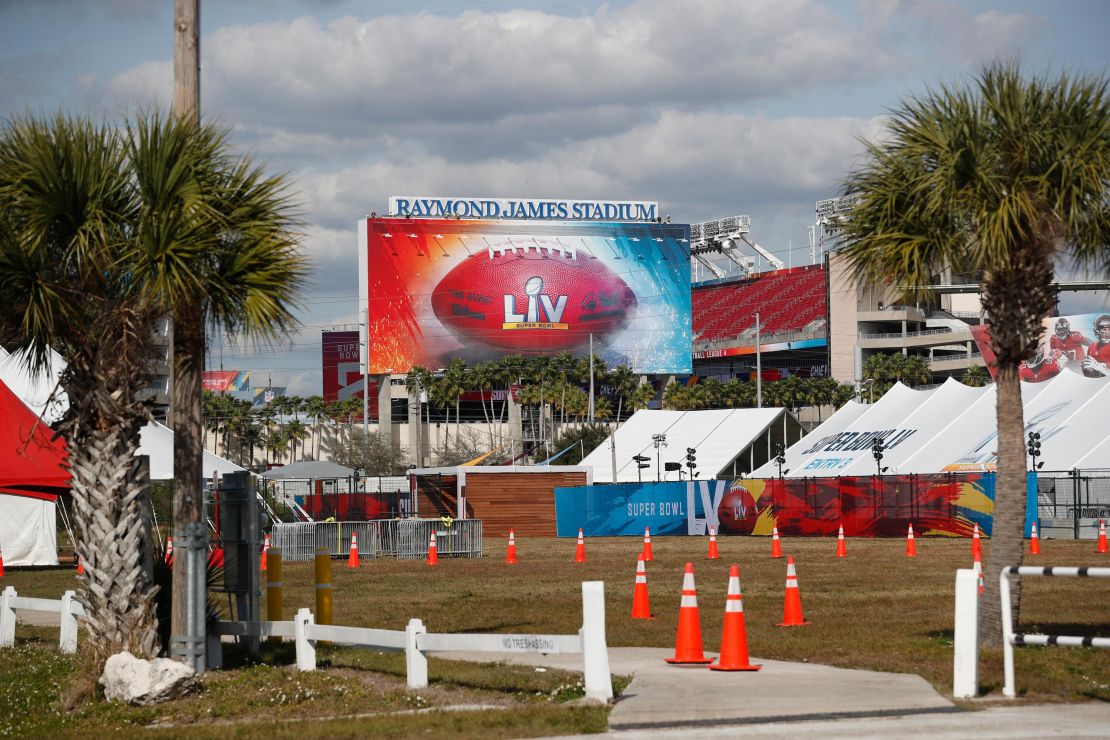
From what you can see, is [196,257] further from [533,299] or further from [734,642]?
[533,299]

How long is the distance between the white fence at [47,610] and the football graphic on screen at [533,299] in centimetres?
10963

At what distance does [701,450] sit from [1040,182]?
54596 mm

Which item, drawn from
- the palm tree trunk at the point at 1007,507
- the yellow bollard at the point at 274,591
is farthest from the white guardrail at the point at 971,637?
the yellow bollard at the point at 274,591

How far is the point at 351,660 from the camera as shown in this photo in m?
14.9

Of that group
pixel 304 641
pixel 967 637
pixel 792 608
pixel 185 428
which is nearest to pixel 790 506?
pixel 792 608

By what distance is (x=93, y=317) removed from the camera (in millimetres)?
13172

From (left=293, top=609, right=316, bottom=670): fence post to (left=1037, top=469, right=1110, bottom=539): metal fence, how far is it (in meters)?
32.0

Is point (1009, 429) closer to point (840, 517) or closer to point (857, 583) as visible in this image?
point (857, 583)

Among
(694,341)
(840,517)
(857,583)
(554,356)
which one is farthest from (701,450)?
(694,341)

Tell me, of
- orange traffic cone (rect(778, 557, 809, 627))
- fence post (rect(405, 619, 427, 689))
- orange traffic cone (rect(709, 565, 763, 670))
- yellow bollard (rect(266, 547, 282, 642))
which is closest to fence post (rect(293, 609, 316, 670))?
fence post (rect(405, 619, 427, 689))

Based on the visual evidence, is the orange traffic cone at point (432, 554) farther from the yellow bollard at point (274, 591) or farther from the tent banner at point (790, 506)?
the yellow bollard at point (274, 591)

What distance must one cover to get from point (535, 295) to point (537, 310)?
1421 millimetres

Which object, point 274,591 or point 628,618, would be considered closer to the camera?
point 274,591

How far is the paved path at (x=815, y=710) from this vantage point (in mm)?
9953
